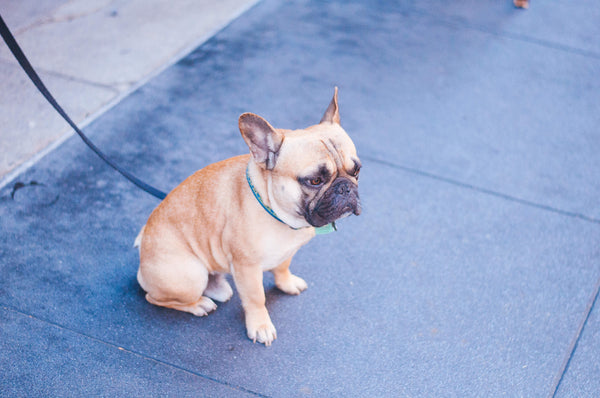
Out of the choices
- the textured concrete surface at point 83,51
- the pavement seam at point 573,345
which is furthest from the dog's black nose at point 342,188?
the textured concrete surface at point 83,51

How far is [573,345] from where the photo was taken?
3250 mm

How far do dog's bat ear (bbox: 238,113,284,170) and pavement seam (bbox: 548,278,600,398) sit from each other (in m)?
1.98

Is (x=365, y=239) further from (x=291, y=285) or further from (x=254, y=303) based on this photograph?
(x=254, y=303)

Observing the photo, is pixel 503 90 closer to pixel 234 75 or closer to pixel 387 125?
pixel 387 125

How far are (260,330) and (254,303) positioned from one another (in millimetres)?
208

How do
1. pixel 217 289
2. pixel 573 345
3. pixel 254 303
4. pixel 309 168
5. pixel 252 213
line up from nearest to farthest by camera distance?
1. pixel 309 168
2. pixel 252 213
3. pixel 254 303
4. pixel 573 345
5. pixel 217 289

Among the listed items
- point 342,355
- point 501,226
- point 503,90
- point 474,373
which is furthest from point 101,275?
point 503,90

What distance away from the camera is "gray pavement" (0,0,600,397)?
119 inches

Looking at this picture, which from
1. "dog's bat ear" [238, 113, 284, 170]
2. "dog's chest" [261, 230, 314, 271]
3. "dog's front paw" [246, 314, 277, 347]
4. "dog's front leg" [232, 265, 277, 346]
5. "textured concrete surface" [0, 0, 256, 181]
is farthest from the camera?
"textured concrete surface" [0, 0, 256, 181]

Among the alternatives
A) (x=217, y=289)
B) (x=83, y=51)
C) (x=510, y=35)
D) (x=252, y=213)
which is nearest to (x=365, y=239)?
(x=217, y=289)

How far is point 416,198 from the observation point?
4.39 metres

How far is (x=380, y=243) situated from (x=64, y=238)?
220 centimetres

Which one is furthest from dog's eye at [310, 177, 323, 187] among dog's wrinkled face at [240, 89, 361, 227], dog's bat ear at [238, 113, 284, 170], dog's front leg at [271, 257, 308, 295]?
dog's front leg at [271, 257, 308, 295]

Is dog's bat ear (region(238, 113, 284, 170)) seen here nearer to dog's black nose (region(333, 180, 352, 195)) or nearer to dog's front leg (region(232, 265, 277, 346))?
dog's black nose (region(333, 180, 352, 195))
